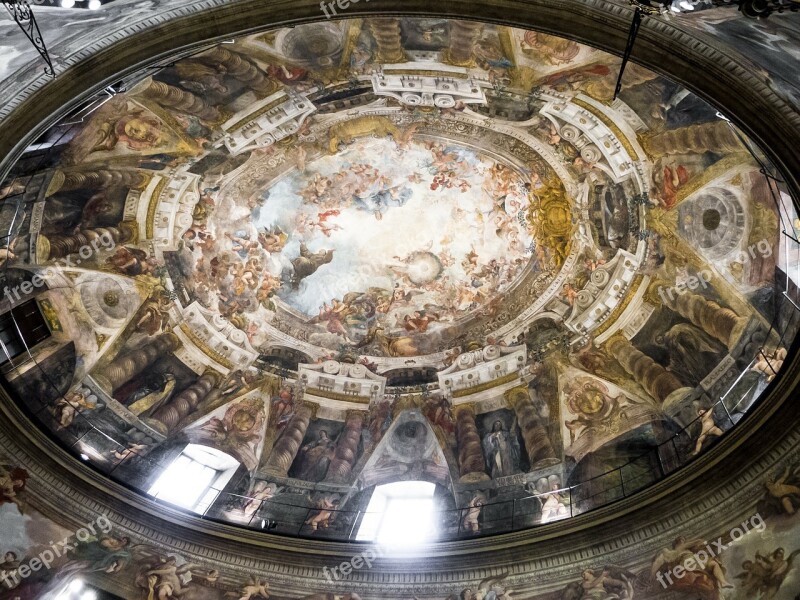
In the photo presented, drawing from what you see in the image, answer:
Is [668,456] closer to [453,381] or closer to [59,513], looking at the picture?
[453,381]

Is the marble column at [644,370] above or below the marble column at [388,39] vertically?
below

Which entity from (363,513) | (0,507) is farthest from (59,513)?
(363,513)

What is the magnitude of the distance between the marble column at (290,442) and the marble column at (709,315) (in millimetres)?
8735

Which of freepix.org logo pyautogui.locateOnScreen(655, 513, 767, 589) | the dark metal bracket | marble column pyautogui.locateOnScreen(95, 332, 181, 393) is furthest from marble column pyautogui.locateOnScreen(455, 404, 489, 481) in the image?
the dark metal bracket

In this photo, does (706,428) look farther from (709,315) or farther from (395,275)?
(395,275)

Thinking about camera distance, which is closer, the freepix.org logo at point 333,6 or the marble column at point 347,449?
the freepix.org logo at point 333,6

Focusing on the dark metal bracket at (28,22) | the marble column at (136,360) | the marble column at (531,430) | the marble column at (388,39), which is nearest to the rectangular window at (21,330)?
the marble column at (136,360)

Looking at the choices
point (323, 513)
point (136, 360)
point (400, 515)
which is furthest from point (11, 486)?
point (400, 515)

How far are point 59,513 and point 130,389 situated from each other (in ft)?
12.4

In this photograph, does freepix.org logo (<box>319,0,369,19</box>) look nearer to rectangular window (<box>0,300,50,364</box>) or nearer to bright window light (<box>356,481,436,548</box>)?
rectangular window (<box>0,300,50,364</box>)

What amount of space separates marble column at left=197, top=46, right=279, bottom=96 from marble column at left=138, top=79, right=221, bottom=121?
990 mm

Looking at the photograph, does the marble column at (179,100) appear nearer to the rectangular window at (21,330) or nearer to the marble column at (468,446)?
the rectangular window at (21,330)

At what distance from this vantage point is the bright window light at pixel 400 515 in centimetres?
1538

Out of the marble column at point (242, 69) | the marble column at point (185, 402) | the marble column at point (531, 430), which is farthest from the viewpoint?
the marble column at point (185, 402)
